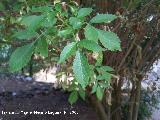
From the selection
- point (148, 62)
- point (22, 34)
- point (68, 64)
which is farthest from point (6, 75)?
point (22, 34)

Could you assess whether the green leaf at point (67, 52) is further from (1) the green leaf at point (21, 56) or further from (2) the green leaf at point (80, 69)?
(1) the green leaf at point (21, 56)

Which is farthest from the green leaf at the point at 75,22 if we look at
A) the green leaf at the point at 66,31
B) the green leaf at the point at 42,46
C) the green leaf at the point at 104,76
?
the green leaf at the point at 104,76

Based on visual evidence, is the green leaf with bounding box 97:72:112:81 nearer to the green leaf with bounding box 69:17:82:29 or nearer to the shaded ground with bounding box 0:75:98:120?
the green leaf with bounding box 69:17:82:29

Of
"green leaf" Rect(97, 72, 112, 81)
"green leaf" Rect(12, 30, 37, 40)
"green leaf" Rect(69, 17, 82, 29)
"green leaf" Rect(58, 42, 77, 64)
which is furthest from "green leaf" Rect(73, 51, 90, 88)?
"green leaf" Rect(97, 72, 112, 81)

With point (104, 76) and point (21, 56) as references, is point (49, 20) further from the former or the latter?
point (104, 76)

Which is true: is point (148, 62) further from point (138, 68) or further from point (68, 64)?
point (68, 64)
